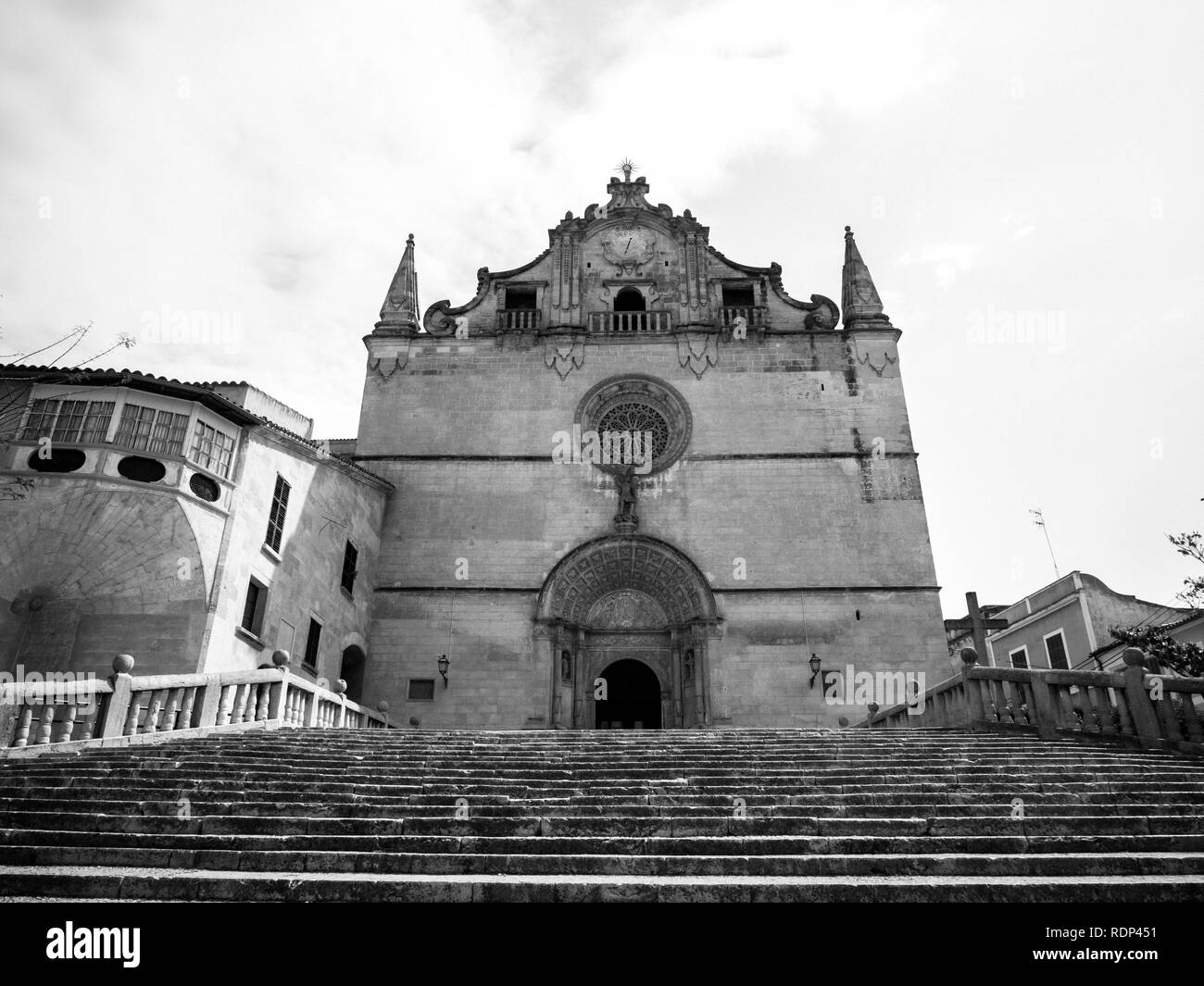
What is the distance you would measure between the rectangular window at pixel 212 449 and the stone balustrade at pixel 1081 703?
12760 millimetres

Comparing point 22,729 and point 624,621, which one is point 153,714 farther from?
point 624,621

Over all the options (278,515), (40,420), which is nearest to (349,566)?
(278,515)

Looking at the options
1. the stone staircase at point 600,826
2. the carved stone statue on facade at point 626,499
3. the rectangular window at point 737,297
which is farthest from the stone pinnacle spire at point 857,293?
the stone staircase at point 600,826

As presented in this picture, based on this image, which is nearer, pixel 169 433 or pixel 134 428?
pixel 134 428

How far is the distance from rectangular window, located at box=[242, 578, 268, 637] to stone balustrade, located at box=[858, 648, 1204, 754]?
1194 centimetres

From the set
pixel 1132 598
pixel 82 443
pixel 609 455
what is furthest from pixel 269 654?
pixel 1132 598

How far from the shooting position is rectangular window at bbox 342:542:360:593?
17.6m

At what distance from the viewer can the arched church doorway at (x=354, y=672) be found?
1802 cm

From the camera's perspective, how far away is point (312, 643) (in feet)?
52.8

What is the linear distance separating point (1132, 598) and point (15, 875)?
1137 inches

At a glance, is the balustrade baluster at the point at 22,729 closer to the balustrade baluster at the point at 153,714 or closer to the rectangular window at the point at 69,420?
the balustrade baluster at the point at 153,714

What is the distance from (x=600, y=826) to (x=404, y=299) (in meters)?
19.1

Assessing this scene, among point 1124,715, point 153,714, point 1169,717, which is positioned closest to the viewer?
point 1169,717

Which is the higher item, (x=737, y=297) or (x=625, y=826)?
(x=737, y=297)
